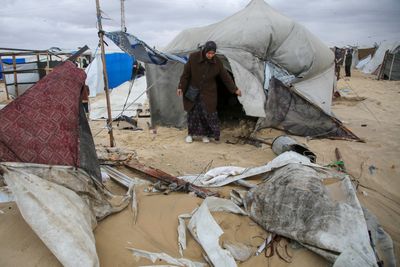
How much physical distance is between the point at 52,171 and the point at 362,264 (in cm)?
220

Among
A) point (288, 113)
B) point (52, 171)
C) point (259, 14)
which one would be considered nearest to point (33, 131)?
point (52, 171)

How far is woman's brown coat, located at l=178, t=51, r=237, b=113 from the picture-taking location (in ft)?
17.4

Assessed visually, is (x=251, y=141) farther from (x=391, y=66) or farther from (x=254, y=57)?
(x=391, y=66)

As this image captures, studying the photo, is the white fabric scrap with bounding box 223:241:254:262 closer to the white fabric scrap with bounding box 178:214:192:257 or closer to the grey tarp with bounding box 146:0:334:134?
the white fabric scrap with bounding box 178:214:192:257

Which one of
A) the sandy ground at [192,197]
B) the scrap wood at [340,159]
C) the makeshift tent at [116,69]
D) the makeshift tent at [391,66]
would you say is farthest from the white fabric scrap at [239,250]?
the makeshift tent at [391,66]

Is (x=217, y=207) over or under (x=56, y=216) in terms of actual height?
under

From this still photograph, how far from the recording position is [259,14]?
6422 millimetres

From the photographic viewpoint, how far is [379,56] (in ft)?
67.8

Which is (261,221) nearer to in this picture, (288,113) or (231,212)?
(231,212)

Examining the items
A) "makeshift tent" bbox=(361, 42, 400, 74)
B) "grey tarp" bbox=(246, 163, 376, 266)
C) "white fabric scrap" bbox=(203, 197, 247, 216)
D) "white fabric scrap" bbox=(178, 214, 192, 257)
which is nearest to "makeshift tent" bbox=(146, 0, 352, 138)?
"grey tarp" bbox=(246, 163, 376, 266)

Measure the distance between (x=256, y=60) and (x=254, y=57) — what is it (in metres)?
0.06

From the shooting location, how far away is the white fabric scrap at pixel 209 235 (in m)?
2.27

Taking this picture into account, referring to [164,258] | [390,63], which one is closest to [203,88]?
[164,258]

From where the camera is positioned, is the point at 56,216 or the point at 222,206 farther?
the point at 222,206
